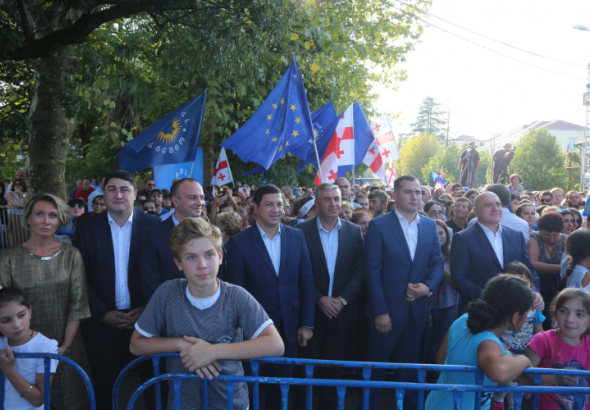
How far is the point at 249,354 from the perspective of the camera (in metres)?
2.35

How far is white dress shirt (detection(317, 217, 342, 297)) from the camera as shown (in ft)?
14.7

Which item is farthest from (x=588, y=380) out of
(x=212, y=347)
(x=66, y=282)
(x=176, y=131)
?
(x=176, y=131)

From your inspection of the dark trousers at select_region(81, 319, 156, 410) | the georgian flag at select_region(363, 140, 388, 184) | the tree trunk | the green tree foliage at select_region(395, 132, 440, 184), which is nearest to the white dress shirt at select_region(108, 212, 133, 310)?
the dark trousers at select_region(81, 319, 156, 410)

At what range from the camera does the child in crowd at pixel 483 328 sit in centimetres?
266

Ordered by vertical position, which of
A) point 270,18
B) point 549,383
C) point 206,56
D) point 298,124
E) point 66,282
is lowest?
A: point 549,383

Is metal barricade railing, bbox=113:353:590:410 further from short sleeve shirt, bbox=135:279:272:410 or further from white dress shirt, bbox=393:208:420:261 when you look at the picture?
white dress shirt, bbox=393:208:420:261

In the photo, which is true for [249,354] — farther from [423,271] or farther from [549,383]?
[423,271]

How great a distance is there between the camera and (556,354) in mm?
3131

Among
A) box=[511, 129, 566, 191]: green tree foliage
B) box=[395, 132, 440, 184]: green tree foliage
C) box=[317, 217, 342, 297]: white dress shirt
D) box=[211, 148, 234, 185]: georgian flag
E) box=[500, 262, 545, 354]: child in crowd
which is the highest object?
box=[395, 132, 440, 184]: green tree foliage

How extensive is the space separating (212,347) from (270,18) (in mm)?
6491

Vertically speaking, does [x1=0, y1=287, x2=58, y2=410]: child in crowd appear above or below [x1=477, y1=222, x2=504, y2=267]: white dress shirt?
below

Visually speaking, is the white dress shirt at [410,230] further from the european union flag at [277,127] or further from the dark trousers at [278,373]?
the european union flag at [277,127]

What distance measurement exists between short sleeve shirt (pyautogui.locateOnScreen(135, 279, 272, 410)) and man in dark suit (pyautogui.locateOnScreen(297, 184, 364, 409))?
1834mm

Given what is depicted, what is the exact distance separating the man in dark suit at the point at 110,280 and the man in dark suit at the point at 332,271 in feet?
5.17
